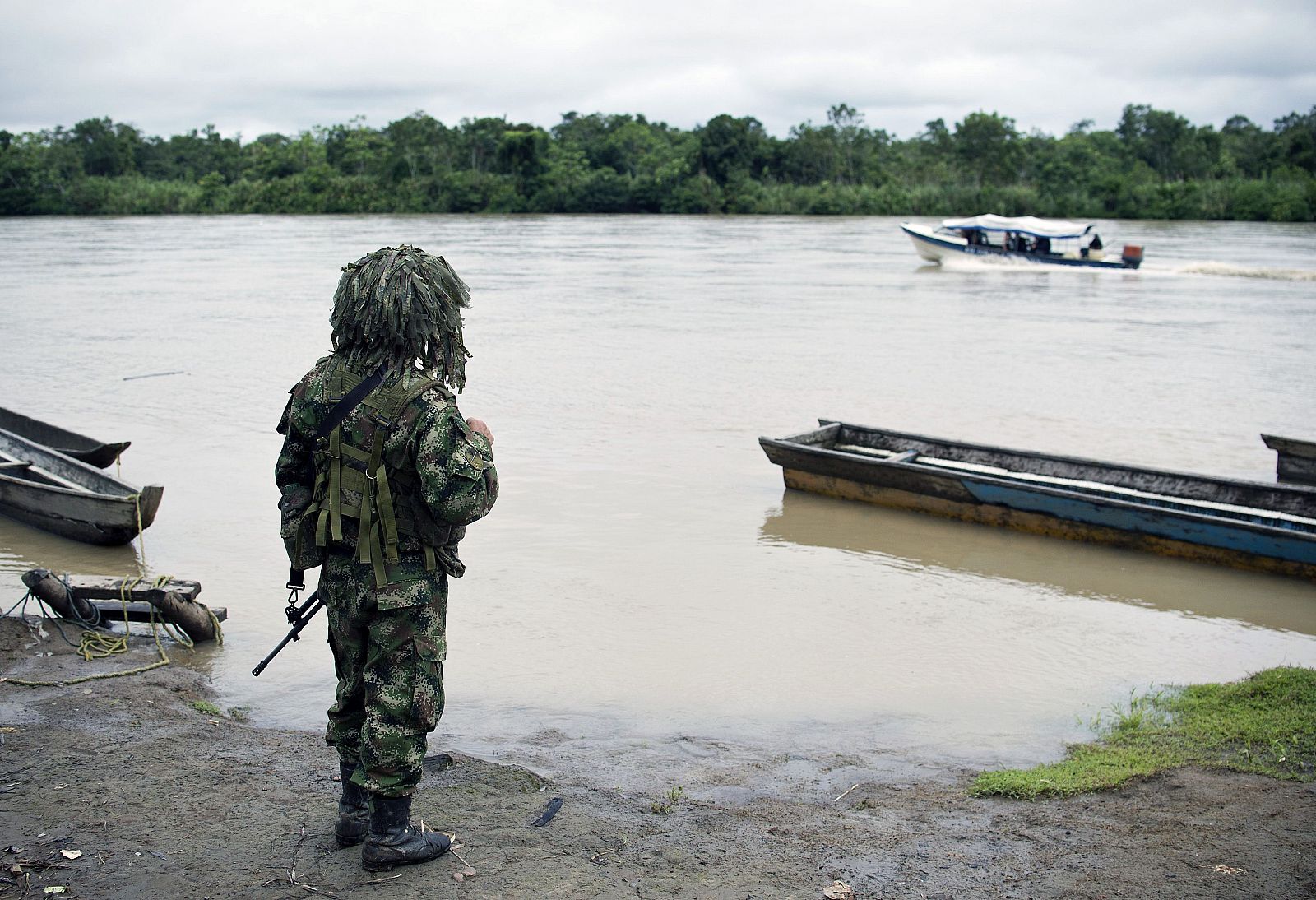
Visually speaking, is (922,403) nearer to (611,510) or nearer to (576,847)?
(611,510)

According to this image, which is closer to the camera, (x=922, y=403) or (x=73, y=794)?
(x=73, y=794)

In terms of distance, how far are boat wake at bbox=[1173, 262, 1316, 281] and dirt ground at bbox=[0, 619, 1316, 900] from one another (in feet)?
110

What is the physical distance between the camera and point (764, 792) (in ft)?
15.3

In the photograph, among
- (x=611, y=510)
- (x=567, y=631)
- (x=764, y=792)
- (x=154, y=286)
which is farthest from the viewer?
(x=154, y=286)

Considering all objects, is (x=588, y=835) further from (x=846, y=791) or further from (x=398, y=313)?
(x=398, y=313)

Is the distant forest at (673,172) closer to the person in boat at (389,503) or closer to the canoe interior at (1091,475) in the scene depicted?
the canoe interior at (1091,475)

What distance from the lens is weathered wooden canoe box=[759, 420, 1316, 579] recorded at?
327 inches

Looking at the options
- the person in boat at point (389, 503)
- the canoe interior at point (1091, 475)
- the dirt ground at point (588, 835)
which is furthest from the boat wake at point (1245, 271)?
the person in boat at point (389, 503)

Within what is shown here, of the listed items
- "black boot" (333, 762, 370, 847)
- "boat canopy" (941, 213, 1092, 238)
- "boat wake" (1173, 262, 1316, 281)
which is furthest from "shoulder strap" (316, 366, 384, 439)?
"boat canopy" (941, 213, 1092, 238)

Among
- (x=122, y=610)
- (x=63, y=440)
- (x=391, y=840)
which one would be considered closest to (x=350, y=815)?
(x=391, y=840)

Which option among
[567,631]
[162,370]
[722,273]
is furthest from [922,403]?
[722,273]

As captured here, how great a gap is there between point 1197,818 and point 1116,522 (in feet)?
16.3

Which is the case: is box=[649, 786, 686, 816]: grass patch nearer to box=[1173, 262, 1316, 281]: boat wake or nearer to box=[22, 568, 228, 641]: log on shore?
box=[22, 568, 228, 641]: log on shore

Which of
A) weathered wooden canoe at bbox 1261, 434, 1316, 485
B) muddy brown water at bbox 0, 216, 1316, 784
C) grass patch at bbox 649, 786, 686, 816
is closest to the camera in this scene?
grass patch at bbox 649, 786, 686, 816
